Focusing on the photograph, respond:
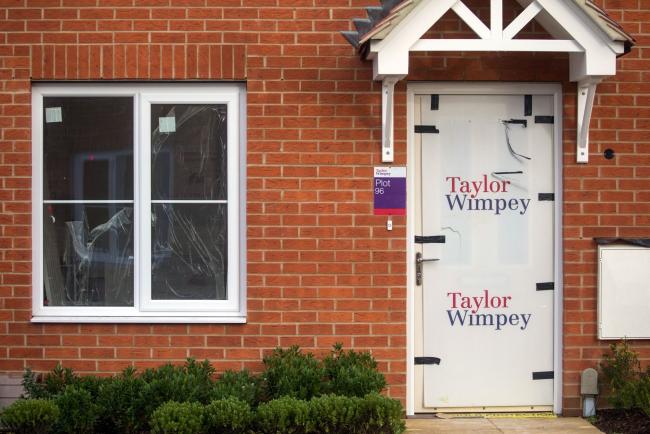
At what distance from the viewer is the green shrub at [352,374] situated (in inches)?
254

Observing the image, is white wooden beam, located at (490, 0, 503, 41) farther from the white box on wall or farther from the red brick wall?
the white box on wall

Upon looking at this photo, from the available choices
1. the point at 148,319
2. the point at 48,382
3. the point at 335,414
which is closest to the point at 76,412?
the point at 48,382

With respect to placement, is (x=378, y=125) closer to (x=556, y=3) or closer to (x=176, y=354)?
(x=556, y=3)

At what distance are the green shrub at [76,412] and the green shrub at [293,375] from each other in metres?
1.24

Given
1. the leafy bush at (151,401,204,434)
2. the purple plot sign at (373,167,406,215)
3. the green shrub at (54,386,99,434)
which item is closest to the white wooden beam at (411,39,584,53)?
the purple plot sign at (373,167,406,215)

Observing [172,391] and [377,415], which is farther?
[172,391]

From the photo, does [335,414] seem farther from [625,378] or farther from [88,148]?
[88,148]

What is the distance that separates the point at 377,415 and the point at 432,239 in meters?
1.63

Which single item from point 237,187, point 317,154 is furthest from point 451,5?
point 237,187

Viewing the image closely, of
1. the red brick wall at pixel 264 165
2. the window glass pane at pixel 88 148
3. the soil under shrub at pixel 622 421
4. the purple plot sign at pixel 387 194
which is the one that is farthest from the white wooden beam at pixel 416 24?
the soil under shrub at pixel 622 421

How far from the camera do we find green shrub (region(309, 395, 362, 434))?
6.10 m

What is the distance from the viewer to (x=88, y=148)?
717 centimetres

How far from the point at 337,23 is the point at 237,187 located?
1465mm

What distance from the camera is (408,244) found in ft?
23.3
